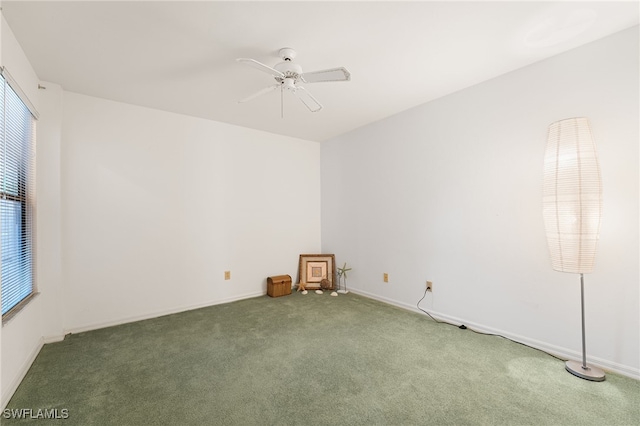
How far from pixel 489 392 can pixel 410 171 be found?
2278 mm

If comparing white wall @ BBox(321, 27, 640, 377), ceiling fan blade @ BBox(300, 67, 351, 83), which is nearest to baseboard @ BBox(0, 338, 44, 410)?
ceiling fan blade @ BBox(300, 67, 351, 83)

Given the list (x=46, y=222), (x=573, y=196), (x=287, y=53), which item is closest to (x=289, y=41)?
(x=287, y=53)

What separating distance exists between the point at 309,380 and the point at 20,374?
200cm

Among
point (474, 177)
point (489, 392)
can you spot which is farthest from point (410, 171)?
point (489, 392)

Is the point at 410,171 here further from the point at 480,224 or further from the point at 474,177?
the point at 480,224

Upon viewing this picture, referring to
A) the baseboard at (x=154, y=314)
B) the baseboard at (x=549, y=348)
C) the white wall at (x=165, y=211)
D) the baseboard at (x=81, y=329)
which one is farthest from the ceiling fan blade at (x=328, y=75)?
the baseboard at (x=154, y=314)

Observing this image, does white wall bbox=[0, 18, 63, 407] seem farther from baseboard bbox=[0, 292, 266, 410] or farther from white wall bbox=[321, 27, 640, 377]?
white wall bbox=[321, 27, 640, 377]

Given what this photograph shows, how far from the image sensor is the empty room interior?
173cm

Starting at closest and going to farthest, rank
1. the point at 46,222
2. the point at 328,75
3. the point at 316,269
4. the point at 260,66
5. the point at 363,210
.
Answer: the point at 260,66 → the point at 328,75 → the point at 46,222 → the point at 363,210 → the point at 316,269

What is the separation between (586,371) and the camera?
1.93 metres

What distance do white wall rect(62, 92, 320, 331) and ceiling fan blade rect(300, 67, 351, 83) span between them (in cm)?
206

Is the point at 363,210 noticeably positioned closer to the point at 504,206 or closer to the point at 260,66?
the point at 504,206

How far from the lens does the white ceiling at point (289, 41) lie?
5.59 feet

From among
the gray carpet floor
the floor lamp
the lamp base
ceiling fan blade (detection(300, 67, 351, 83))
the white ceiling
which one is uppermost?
the white ceiling
